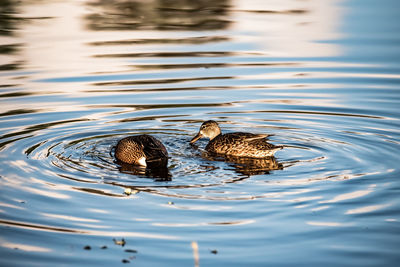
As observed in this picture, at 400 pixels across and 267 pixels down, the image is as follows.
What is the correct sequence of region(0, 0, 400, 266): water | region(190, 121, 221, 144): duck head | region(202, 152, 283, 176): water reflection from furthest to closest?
region(190, 121, 221, 144): duck head
region(202, 152, 283, 176): water reflection
region(0, 0, 400, 266): water

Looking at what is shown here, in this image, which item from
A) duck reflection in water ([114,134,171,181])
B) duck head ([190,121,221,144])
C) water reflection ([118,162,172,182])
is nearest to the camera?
water reflection ([118,162,172,182])

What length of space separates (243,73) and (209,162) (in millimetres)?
5537

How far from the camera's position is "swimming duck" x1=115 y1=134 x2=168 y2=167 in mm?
10039

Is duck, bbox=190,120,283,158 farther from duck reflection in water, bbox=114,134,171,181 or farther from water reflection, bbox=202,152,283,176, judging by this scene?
duck reflection in water, bbox=114,134,171,181

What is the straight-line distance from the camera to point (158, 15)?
70.0ft

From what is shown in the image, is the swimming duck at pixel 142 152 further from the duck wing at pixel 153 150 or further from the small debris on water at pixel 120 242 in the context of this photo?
the small debris on water at pixel 120 242

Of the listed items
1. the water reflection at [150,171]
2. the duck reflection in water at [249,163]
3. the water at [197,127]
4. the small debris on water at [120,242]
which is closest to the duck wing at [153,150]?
the water reflection at [150,171]

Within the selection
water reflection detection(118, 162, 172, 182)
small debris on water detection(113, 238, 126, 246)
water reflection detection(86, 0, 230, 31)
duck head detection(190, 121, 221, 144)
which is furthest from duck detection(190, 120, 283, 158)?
water reflection detection(86, 0, 230, 31)

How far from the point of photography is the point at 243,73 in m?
15.5

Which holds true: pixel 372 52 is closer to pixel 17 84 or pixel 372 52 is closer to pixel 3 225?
pixel 17 84

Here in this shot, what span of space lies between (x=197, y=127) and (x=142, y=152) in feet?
7.60

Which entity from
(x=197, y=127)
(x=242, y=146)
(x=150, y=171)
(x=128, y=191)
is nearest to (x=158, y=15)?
(x=197, y=127)

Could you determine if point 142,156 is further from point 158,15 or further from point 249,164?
point 158,15

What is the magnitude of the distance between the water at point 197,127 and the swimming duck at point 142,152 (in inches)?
12.5
